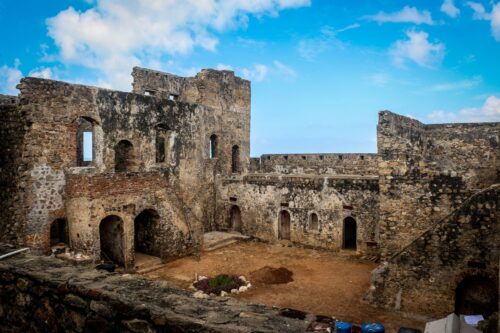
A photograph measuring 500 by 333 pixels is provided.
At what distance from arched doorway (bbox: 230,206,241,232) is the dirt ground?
1.97 m

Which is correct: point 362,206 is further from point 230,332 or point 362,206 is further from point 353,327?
point 230,332

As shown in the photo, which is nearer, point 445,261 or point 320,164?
point 445,261

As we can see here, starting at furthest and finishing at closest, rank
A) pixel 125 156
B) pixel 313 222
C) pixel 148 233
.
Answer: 1. pixel 313 222
2. pixel 148 233
3. pixel 125 156

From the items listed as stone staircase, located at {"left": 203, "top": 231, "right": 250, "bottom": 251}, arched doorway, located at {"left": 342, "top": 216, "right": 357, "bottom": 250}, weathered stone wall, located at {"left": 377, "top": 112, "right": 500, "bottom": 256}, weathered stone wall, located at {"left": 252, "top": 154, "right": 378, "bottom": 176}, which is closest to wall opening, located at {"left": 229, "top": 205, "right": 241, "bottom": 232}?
stone staircase, located at {"left": 203, "top": 231, "right": 250, "bottom": 251}

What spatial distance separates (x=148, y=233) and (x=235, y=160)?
31.3 feet

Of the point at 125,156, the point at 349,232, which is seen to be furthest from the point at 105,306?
the point at 349,232

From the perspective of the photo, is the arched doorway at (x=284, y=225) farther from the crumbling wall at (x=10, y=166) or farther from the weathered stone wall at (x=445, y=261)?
the crumbling wall at (x=10, y=166)

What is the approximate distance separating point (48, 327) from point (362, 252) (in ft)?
41.4

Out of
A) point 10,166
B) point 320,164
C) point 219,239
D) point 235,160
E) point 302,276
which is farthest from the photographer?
point 320,164

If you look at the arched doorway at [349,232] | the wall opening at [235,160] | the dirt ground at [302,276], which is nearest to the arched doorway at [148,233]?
the dirt ground at [302,276]

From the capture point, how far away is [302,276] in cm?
1210

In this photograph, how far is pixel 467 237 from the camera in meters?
7.80

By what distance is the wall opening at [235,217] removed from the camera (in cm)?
1870

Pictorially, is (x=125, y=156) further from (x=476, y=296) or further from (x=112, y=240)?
(x=476, y=296)
